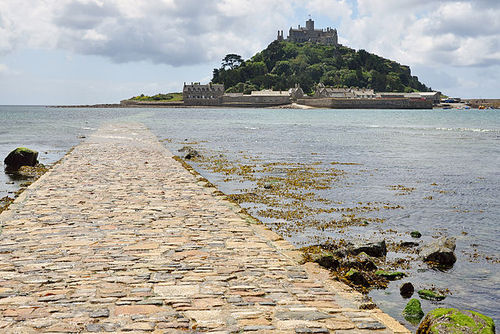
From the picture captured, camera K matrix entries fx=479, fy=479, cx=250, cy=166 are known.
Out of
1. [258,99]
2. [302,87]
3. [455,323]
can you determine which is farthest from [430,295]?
[302,87]

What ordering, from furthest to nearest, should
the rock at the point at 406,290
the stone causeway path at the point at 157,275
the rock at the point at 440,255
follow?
1. the rock at the point at 440,255
2. the rock at the point at 406,290
3. the stone causeway path at the point at 157,275

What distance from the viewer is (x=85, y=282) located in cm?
589

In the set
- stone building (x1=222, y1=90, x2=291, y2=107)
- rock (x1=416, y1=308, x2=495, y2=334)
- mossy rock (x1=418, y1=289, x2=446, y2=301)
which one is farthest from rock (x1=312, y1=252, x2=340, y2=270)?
stone building (x1=222, y1=90, x2=291, y2=107)

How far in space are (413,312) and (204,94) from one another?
169443mm

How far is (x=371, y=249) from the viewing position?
29.2 ft

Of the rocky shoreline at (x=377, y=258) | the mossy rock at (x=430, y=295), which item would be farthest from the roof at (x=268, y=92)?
the mossy rock at (x=430, y=295)

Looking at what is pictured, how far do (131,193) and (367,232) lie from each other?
575 centimetres

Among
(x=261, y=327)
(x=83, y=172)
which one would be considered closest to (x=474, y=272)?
(x=261, y=327)

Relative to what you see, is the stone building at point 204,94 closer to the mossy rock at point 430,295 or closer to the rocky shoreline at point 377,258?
the rocky shoreline at point 377,258

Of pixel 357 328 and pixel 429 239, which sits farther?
pixel 429 239

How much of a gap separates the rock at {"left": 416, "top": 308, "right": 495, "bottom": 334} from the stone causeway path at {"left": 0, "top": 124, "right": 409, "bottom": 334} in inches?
12.7

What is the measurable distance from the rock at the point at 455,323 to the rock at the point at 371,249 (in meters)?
3.62

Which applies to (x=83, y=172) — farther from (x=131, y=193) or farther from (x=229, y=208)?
(x=229, y=208)

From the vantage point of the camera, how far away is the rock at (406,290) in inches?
282
